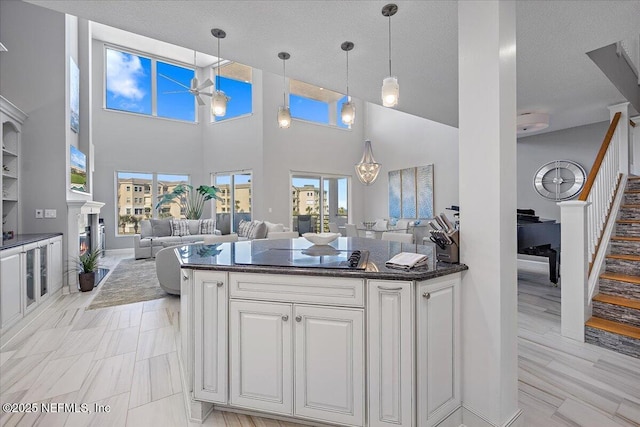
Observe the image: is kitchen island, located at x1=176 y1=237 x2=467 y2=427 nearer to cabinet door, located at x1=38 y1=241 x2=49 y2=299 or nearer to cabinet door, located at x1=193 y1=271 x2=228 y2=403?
cabinet door, located at x1=193 y1=271 x2=228 y2=403

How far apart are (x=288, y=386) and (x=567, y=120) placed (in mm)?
6038

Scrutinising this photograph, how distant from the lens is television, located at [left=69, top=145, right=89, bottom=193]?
450 centimetres

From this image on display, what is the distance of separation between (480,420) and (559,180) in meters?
5.63

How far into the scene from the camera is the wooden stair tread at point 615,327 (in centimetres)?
248

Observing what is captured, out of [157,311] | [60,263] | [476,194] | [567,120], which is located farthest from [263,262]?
[567,120]

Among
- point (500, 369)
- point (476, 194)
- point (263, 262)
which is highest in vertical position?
point (476, 194)

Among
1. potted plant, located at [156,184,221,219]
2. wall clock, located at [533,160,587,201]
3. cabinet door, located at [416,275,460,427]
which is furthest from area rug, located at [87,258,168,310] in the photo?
wall clock, located at [533,160,587,201]

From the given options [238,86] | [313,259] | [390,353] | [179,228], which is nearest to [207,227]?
[179,228]

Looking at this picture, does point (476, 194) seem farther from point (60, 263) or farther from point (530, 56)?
point (60, 263)

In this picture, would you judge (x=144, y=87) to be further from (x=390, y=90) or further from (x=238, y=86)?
(x=390, y=90)

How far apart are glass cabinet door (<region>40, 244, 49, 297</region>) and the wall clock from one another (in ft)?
26.0

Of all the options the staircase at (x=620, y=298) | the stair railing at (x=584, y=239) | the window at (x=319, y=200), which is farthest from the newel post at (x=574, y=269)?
the window at (x=319, y=200)

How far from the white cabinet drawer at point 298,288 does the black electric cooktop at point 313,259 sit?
8 centimetres

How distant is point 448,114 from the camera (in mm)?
4793
